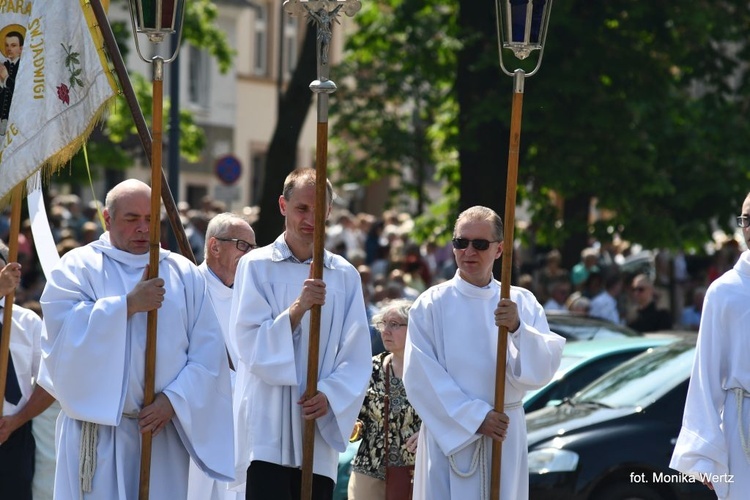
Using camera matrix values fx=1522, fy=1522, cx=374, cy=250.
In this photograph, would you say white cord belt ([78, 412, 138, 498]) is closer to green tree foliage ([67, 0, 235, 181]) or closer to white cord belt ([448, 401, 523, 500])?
white cord belt ([448, 401, 523, 500])

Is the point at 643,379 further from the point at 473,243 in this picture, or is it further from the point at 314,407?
the point at 314,407

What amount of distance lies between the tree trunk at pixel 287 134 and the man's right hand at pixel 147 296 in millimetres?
9947

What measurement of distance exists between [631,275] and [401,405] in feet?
50.6

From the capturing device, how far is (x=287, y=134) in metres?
17.0

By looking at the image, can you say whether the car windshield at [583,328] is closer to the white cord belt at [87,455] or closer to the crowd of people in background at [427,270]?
the crowd of people in background at [427,270]

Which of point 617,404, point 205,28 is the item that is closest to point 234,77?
point 205,28

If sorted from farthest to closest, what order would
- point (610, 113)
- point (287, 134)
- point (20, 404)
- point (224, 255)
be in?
1. point (287, 134)
2. point (610, 113)
3. point (224, 255)
4. point (20, 404)

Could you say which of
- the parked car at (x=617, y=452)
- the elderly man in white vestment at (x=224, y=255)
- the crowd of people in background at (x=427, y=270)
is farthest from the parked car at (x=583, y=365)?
the elderly man in white vestment at (x=224, y=255)

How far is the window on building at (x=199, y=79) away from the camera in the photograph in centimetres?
4209

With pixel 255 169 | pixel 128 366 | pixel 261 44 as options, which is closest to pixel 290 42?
pixel 261 44

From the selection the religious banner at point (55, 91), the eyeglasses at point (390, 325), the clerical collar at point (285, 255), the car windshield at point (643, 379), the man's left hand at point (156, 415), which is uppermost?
the religious banner at point (55, 91)

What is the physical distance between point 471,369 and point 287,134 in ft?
33.5

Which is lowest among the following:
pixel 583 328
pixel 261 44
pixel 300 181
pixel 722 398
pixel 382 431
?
pixel 583 328

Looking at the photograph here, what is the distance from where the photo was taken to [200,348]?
6719 millimetres
